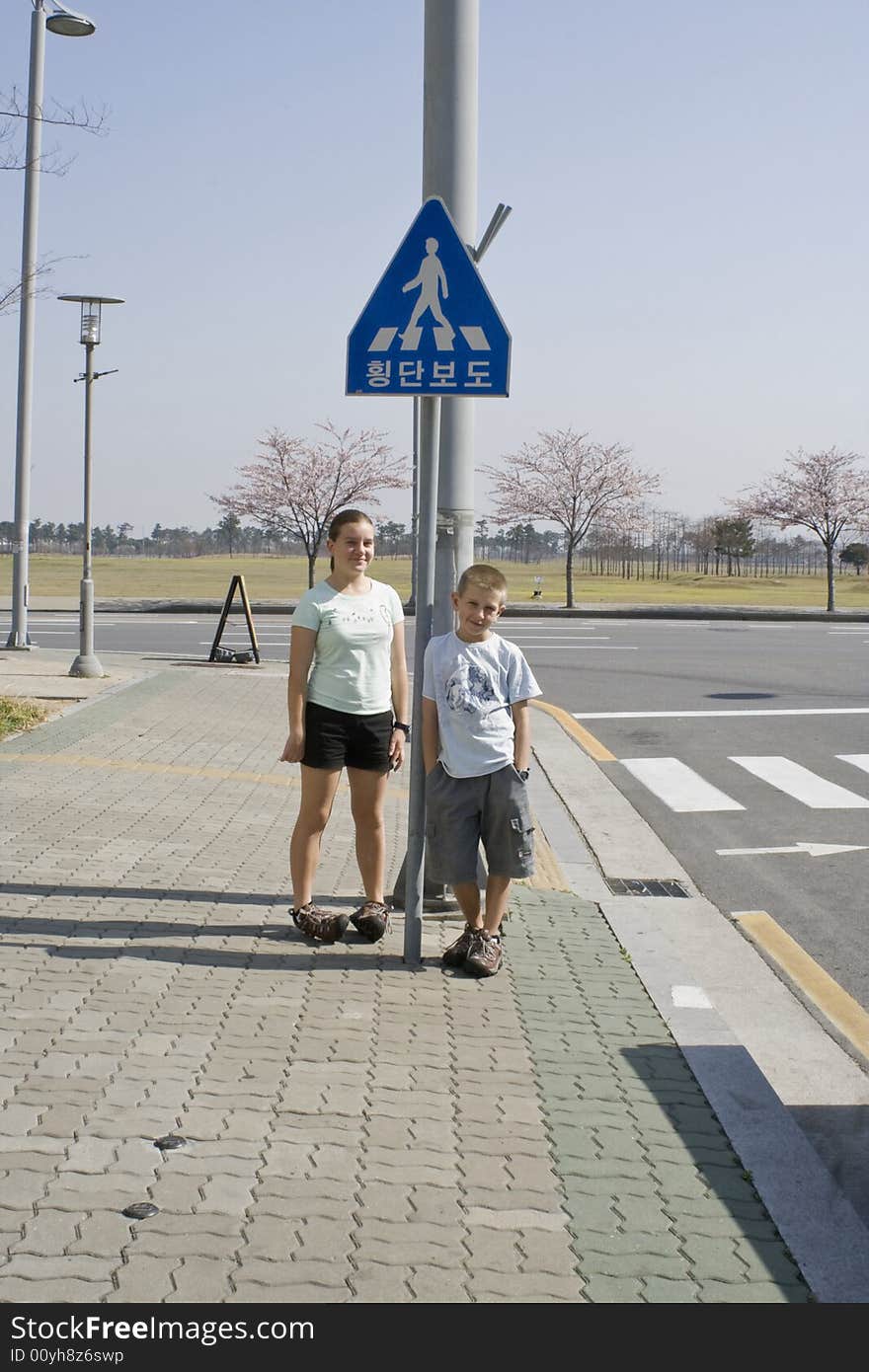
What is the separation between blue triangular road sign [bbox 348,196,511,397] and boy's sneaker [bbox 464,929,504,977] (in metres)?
2.10

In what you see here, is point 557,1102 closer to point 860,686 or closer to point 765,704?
point 765,704

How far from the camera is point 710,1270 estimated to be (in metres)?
3.28

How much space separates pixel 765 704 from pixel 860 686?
113 inches

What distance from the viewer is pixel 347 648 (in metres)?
5.88

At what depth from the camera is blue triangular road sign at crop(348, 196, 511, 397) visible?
564cm

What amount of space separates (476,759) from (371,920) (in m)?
0.90

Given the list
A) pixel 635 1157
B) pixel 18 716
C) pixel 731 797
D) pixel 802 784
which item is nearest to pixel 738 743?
pixel 802 784

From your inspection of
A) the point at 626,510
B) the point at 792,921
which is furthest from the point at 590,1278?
the point at 626,510

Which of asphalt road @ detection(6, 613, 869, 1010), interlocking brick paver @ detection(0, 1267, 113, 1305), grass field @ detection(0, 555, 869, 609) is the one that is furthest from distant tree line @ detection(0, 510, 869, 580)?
interlocking brick paver @ detection(0, 1267, 113, 1305)

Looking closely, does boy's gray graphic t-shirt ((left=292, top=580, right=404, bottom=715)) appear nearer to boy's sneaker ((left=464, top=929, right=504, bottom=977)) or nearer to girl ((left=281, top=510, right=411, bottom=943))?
girl ((left=281, top=510, right=411, bottom=943))

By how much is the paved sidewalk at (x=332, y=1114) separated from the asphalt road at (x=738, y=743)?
1.37m

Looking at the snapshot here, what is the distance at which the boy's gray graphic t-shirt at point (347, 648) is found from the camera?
19.2ft

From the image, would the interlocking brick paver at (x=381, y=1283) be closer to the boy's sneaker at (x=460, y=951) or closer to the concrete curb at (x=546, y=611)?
the boy's sneaker at (x=460, y=951)

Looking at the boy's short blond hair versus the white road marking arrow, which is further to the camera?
the white road marking arrow
